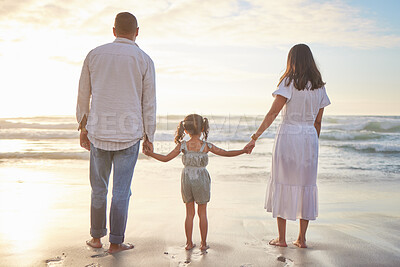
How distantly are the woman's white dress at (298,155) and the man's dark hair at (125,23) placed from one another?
131cm

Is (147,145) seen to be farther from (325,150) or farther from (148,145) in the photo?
(325,150)

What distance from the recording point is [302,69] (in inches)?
131

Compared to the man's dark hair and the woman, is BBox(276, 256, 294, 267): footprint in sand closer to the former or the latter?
the woman

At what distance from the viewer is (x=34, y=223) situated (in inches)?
158

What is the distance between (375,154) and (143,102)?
1026cm

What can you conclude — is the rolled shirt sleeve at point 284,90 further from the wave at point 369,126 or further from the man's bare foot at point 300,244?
the wave at point 369,126

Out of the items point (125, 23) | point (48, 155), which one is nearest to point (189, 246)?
point (125, 23)

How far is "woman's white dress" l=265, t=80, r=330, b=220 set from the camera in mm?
3389

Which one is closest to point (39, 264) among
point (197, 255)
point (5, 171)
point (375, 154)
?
point (197, 255)

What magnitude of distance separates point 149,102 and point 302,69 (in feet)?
4.29

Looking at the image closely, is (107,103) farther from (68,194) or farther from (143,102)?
(68,194)

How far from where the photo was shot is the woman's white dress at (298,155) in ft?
11.1

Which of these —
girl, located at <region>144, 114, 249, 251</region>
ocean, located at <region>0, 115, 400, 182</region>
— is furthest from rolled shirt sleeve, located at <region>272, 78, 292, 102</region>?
ocean, located at <region>0, 115, 400, 182</region>

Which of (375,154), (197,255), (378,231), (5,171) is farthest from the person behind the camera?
(375,154)
